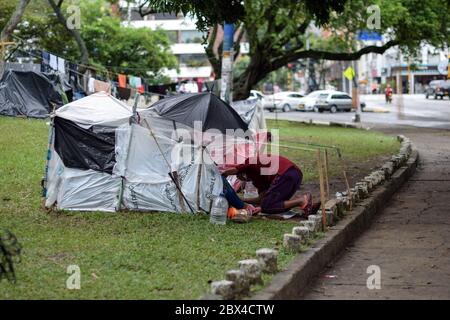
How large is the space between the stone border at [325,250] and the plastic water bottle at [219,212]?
1.37m

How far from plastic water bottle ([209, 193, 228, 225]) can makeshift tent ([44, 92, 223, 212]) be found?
2.25 ft

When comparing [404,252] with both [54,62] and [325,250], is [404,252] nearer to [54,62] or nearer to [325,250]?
[325,250]

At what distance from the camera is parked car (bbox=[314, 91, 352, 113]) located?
4828 centimetres

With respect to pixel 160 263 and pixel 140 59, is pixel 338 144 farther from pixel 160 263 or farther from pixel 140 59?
pixel 140 59

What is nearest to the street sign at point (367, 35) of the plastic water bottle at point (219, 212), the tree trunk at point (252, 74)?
the tree trunk at point (252, 74)

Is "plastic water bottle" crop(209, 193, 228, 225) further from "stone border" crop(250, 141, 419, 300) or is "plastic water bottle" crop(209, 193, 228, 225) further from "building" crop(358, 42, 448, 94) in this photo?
"building" crop(358, 42, 448, 94)

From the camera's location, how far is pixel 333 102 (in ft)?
159

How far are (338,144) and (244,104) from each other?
3.29m

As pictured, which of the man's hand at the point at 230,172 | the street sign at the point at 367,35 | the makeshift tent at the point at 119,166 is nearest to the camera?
the man's hand at the point at 230,172

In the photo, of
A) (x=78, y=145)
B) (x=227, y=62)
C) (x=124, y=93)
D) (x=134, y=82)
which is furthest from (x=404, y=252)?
(x=134, y=82)

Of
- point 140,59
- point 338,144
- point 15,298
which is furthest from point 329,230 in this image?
point 140,59

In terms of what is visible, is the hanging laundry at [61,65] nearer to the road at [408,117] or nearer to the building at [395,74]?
the road at [408,117]

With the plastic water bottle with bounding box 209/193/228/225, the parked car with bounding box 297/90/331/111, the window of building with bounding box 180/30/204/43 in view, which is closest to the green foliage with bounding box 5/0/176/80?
the parked car with bounding box 297/90/331/111

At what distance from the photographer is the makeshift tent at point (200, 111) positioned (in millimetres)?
10992
